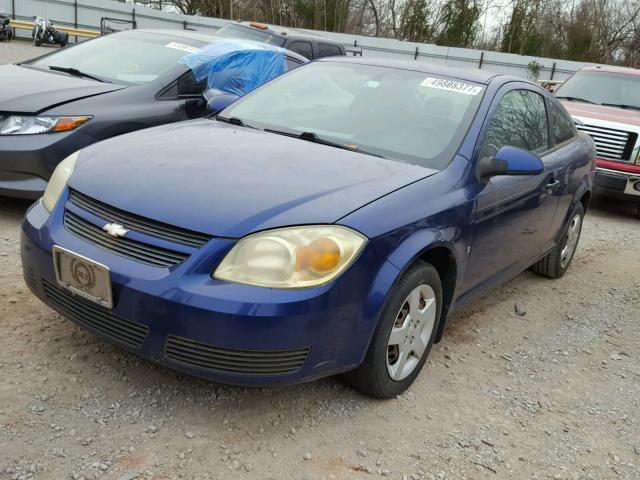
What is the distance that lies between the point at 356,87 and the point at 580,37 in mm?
32603

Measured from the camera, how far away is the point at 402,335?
2867 mm

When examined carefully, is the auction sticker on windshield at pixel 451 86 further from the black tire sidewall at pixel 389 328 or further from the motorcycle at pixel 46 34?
the motorcycle at pixel 46 34

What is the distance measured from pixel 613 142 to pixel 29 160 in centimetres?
637

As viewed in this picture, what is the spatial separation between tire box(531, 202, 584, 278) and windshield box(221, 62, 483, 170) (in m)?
1.78

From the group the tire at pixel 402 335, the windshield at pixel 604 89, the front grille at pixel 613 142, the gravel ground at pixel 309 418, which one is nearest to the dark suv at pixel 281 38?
the windshield at pixel 604 89

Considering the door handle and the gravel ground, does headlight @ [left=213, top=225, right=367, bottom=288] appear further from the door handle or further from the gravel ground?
the door handle

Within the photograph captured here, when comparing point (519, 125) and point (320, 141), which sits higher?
point (519, 125)

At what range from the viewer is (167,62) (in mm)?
5543

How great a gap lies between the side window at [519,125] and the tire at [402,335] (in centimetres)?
84

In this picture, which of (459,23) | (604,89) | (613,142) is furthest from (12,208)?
(459,23)

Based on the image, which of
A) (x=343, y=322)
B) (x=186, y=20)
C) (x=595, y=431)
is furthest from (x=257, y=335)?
(x=186, y=20)

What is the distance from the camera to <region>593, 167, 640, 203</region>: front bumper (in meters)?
7.30

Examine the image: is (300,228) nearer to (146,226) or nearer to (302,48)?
(146,226)

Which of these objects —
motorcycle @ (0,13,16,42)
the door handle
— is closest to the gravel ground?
the door handle
